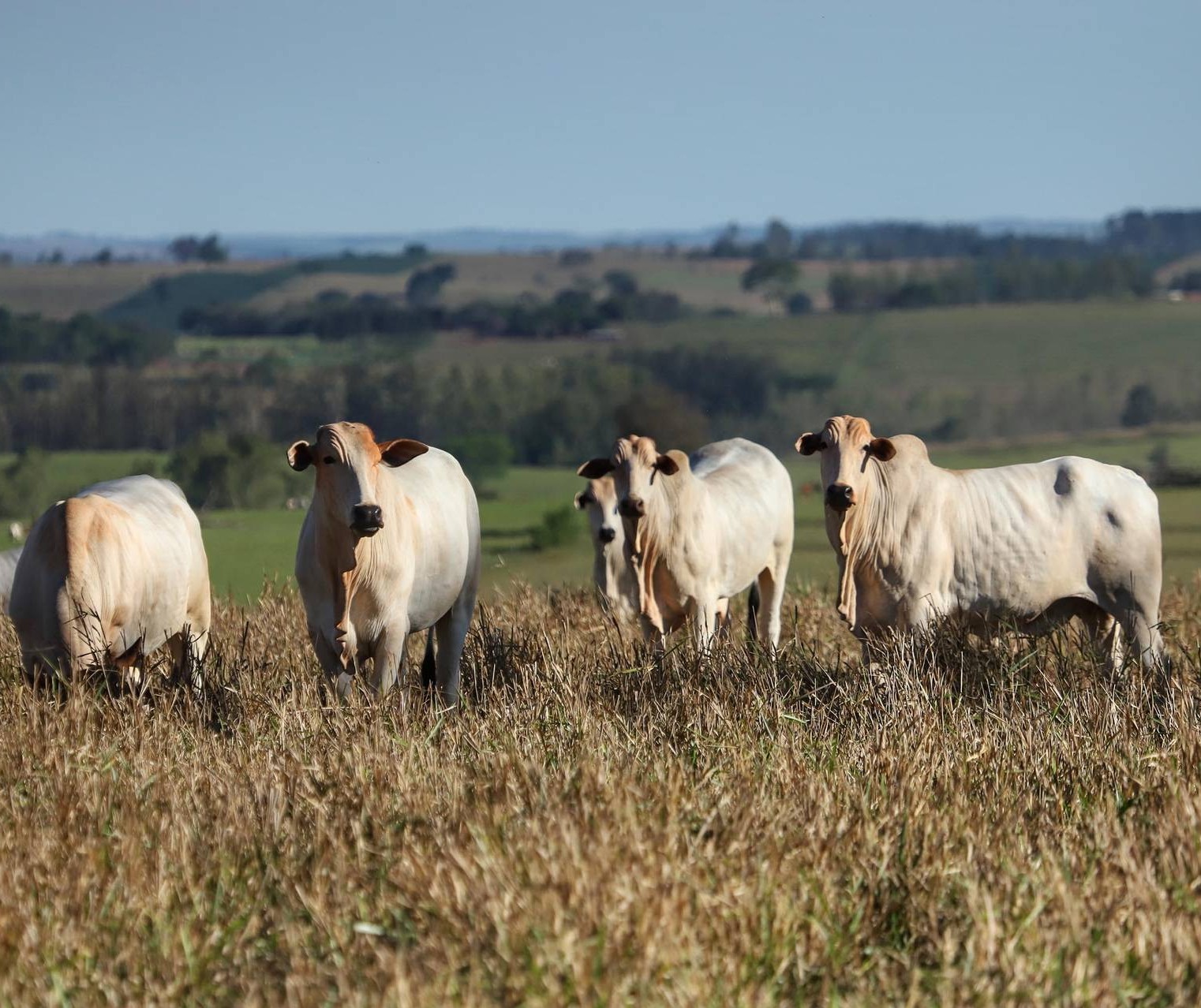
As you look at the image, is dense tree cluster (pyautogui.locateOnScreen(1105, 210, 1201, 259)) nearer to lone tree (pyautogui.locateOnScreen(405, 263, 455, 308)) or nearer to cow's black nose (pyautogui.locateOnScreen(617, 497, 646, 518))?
lone tree (pyautogui.locateOnScreen(405, 263, 455, 308))

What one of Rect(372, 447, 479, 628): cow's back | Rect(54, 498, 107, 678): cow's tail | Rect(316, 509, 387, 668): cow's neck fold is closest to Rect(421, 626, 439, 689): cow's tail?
Rect(372, 447, 479, 628): cow's back

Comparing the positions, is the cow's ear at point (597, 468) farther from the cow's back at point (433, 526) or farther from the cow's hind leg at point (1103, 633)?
the cow's hind leg at point (1103, 633)

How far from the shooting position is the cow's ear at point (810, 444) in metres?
8.03

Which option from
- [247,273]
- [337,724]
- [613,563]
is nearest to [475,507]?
[613,563]

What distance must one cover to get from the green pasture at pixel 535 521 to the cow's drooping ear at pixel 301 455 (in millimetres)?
3659

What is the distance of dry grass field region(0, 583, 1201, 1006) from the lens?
4441 mm

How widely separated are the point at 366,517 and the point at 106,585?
1.36 meters

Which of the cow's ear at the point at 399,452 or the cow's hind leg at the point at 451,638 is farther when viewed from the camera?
the cow's hind leg at the point at 451,638

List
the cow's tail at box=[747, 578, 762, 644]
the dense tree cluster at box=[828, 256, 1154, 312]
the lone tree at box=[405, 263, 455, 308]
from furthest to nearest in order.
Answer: the lone tree at box=[405, 263, 455, 308], the dense tree cluster at box=[828, 256, 1154, 312], the cow's tail at box=[747, 578, 762, 644]

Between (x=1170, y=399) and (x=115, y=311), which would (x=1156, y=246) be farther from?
(x=115, y=311)

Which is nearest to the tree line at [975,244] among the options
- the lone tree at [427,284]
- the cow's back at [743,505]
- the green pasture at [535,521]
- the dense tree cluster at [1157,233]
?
the dense tree cluster at [1157,233]

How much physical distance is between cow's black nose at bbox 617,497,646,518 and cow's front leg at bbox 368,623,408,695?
1.79 metres

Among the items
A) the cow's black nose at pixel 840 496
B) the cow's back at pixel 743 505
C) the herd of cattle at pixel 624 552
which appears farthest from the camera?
the cow's back at pixel 743 505

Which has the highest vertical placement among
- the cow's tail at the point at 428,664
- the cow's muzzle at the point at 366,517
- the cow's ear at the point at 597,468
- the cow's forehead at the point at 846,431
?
the cow's forehead at the point at 846,431
